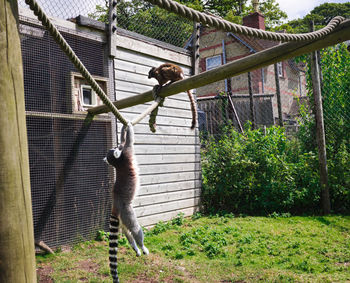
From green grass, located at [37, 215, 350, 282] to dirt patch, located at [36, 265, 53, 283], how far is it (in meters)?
0.02

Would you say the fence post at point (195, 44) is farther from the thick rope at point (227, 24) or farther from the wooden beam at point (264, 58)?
the thick rope at point (227, 24)

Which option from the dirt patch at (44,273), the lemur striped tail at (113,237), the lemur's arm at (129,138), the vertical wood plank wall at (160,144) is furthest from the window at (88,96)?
the lemur striped tail at (113,237)

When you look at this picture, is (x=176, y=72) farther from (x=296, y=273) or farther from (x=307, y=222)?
(x=307, y=222)

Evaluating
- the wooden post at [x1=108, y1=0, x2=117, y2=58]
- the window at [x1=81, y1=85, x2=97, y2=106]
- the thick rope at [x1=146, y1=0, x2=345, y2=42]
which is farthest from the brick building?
the thick rope at [x1=146, y1=0, x2=345, y2=42]

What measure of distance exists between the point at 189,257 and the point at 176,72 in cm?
230

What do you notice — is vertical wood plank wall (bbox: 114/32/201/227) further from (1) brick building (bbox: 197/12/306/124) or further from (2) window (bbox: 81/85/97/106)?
(1) brick building (bbox: 197/12/306/124)

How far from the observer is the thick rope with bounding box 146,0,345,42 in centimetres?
163

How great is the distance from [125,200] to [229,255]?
100 inches

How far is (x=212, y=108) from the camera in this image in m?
9.27

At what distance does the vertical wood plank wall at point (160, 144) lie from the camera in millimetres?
4965

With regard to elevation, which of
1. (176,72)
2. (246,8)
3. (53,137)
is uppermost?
(246,8)

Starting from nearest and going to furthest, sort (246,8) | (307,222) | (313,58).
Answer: (307,222) < (313,58) < (246,8)

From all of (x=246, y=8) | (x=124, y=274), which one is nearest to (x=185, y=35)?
(x=124, y=274)

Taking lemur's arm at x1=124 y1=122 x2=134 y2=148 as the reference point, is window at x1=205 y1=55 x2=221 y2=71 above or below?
above
